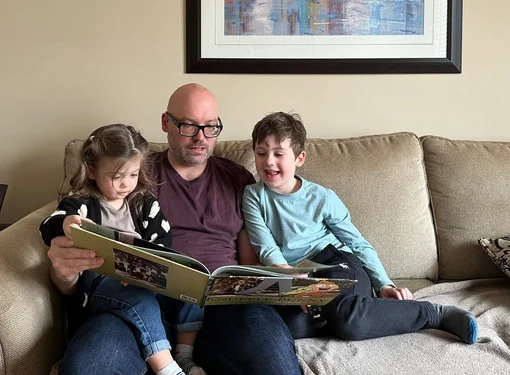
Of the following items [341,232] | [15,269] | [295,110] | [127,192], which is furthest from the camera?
[295,110]

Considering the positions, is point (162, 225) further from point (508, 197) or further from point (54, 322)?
point (508, 197)

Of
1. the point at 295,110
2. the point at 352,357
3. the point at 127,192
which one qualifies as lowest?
the point at 352,357

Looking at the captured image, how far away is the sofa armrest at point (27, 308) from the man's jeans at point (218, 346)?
0.35 ft

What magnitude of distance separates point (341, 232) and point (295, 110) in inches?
28.9

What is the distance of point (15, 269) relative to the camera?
1478mm

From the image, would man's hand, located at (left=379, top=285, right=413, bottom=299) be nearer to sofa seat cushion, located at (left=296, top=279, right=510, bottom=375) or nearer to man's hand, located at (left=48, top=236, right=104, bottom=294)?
sofa seat cushion, located at (left=296, top=279, right=510, bottom=375)

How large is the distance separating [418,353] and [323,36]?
142 cm

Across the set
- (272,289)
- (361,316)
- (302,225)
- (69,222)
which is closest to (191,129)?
(302,225)

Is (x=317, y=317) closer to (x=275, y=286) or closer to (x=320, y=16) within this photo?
(x=275, y=286)

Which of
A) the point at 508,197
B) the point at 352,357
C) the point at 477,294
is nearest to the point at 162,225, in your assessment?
the point at 352,357

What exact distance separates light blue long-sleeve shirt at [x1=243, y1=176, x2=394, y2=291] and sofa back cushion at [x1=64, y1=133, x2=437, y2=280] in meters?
0.16

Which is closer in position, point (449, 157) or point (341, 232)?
point (341, 232)

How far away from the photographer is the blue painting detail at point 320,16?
237 centimetres

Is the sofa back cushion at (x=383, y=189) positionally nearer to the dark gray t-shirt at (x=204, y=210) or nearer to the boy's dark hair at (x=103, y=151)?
the dark gray t-shirt at (x=204, y=210)
